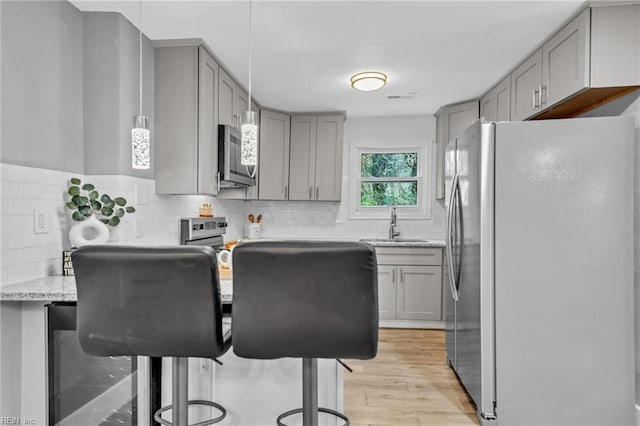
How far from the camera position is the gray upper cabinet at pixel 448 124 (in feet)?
12.8

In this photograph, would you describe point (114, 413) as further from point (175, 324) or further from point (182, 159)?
point (182, 159)

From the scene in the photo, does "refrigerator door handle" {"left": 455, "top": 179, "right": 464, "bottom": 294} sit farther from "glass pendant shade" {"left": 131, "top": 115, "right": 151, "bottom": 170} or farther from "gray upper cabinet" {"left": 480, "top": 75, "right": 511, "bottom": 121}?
"glass pendant shade" {"left": 131, "top": 115, "right": 151, "bottom": 170}

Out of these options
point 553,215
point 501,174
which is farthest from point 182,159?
point 553,215

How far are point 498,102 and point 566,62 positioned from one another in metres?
1.02

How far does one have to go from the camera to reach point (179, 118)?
8.82 ft

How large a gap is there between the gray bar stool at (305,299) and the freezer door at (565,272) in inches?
46.5

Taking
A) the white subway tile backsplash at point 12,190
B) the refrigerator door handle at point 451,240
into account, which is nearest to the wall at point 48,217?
the white subway tile backsplash at point 12,190

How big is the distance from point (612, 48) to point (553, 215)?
1.01m

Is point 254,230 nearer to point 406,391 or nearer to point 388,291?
point 388,291

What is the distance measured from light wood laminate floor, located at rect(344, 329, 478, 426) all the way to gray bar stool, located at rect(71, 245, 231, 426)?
1372 mm

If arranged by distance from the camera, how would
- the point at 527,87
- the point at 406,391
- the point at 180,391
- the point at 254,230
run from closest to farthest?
the point at 180,391 < the point at 406,391 < the point at 527,87 < the point at 254,230

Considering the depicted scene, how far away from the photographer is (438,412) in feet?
7.55

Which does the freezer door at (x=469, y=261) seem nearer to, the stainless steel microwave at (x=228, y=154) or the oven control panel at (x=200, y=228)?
the stainless steel microwave at (x=228, y=154)

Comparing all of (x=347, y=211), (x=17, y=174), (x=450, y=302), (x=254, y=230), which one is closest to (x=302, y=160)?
(x=347, y=211)
